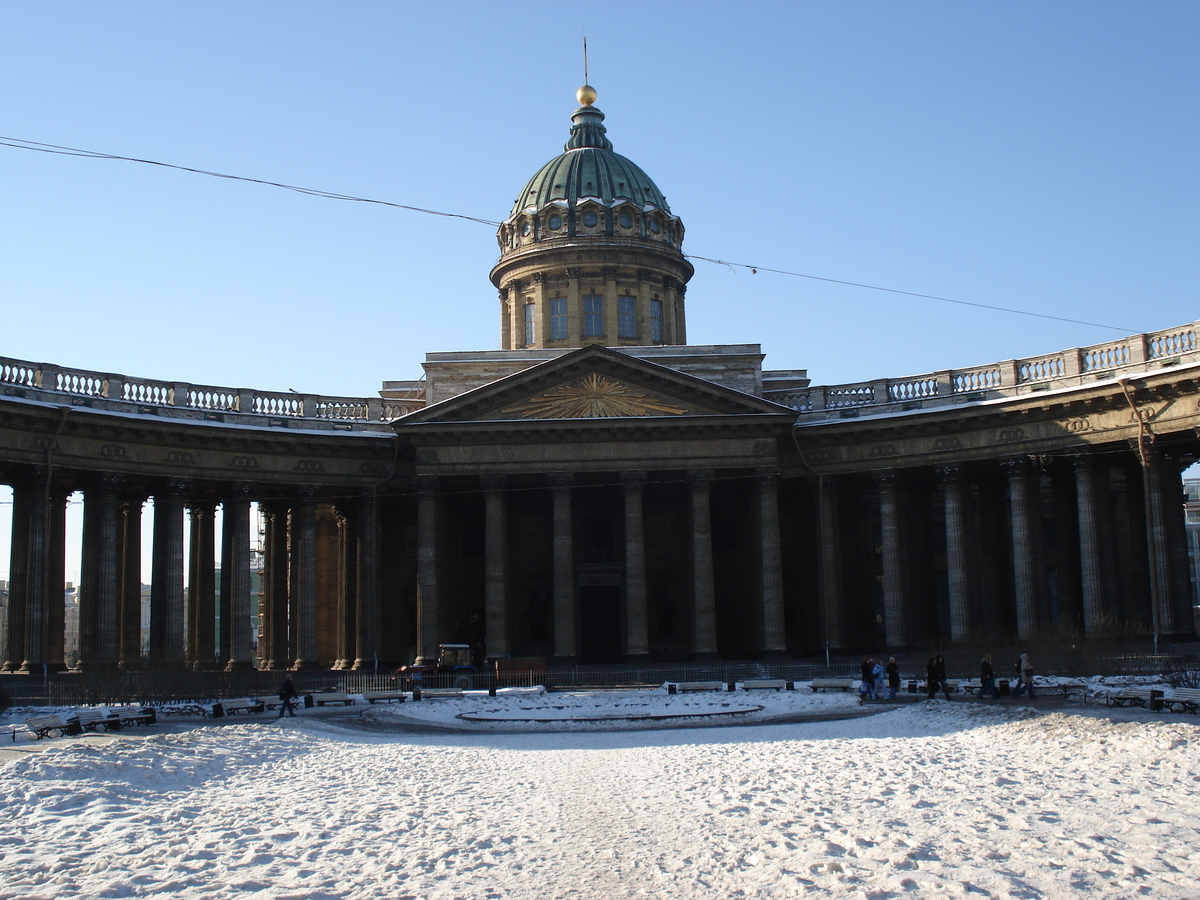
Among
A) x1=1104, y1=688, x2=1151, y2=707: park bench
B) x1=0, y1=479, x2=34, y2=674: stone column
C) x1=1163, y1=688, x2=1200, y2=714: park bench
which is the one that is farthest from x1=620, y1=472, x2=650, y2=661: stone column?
x1=1163, y1=688, x2=1200, y2=714: park bench

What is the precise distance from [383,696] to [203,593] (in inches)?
651

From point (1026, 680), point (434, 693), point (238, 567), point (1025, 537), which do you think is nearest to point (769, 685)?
point (1026, 680)

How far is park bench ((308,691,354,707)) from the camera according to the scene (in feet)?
123

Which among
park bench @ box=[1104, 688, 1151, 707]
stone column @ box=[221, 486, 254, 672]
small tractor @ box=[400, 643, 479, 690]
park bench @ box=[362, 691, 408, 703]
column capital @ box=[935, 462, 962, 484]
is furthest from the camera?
stone column @ box=[221, 486, 254, 672]

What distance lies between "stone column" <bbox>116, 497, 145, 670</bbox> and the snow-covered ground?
21.8 metres

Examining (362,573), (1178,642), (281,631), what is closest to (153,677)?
(362,573)

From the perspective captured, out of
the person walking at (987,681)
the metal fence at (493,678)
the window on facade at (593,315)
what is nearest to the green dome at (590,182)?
the window on facade at (593,315)

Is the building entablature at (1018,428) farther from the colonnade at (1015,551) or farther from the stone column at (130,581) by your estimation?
the stone column at (130,581)

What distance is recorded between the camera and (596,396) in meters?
50.0

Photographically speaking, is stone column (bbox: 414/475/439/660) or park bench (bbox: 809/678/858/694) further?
stone column (bbox: 414/475/439/660)

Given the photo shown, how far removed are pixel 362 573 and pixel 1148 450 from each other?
2952 centimetres

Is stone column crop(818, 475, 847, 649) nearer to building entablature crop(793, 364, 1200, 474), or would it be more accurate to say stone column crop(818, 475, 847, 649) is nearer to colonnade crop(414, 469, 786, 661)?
building entablature crop(793, 364, 1200, 474)

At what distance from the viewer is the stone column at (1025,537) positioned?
47031 mm

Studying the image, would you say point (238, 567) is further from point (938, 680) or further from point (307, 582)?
point (938, 680)
